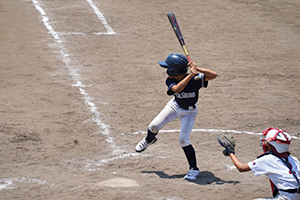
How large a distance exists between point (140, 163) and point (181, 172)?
2.35 feet

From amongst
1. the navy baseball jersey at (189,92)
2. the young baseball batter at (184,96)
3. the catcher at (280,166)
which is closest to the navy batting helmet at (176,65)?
the young baseball batter at (184,96)

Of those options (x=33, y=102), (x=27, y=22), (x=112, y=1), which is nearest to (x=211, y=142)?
(x=33, y=102)

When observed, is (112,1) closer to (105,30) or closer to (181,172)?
(105,30)

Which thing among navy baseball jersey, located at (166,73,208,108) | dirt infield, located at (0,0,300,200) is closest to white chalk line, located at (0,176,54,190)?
dirt infield, located at (0,0,300,200)

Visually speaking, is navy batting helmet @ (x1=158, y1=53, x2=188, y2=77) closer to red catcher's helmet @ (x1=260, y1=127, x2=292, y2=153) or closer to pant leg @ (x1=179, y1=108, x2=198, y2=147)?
pant leg @ (x1=179, y1=108, x2=198, y2=147)

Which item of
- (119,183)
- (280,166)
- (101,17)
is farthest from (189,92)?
(101,17)

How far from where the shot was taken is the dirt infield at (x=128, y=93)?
19.7 feet

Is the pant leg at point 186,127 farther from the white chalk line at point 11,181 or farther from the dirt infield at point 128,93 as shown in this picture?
the white chalk line at point 11,181

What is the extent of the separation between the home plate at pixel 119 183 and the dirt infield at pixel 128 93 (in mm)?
30

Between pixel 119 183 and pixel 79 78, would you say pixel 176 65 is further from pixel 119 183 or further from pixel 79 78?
pixel 79 78

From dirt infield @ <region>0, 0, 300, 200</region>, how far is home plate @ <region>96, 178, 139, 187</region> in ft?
0.10

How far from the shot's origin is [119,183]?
584cm

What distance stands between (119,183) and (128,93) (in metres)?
4.15

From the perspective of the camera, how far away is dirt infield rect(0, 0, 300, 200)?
6.02 metres
